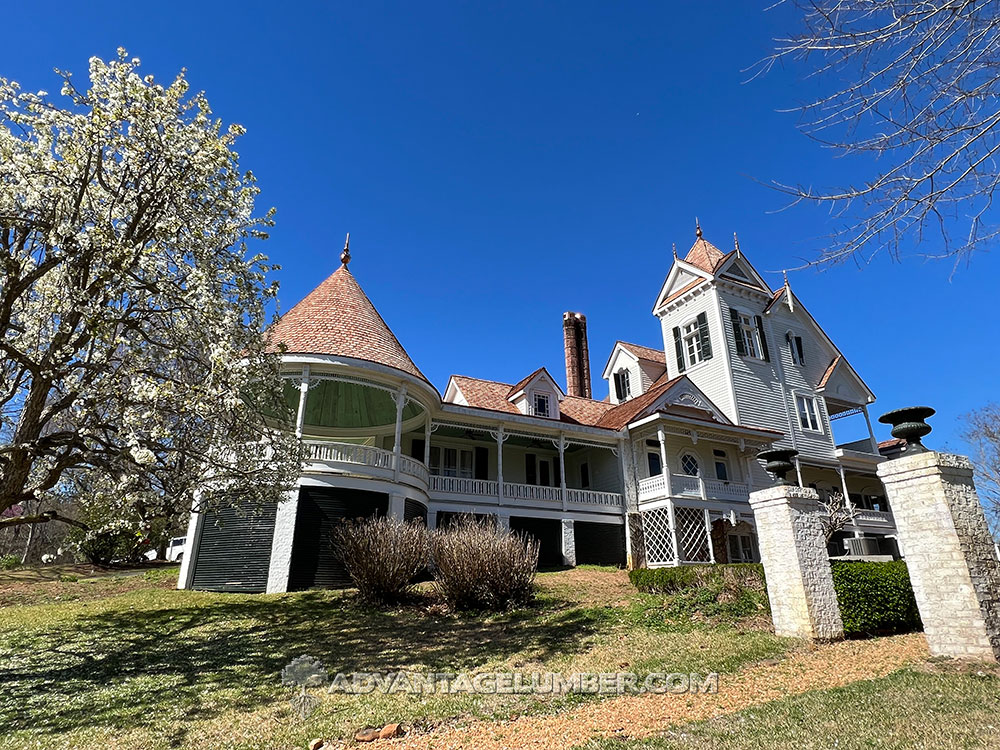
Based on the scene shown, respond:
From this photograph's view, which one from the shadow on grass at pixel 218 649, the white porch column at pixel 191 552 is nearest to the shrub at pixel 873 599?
the shadow on grass at pixel 218 649

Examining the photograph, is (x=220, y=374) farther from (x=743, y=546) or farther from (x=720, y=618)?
(x=743, y=546)

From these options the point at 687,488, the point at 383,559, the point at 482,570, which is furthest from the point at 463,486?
the point at 687,488

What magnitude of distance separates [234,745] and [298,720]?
2.42 ft

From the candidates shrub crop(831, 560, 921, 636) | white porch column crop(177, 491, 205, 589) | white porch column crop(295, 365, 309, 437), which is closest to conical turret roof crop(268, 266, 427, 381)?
white porch column crop(295, 365, 309, 437)

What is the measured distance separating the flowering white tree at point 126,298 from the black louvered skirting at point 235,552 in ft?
14.5

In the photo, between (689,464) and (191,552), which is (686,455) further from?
(191,552)

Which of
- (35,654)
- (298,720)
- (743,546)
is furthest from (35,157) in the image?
(743,546)

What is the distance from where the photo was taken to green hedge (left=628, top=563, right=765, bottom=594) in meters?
12.2

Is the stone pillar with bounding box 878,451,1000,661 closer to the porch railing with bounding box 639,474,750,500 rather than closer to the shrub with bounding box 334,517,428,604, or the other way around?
the shrub with bounding box 334,517,428,604

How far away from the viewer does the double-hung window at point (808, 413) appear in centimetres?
A: 2852

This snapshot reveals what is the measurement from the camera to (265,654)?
9.15 metres

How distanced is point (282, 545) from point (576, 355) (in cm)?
1994

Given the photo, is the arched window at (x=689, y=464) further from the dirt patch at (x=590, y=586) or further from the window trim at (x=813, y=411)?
the window trim at (x=813, y=411)

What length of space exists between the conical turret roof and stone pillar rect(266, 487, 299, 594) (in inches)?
166
